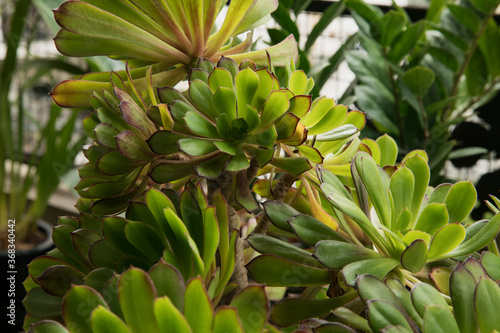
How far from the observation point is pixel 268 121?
0.93ft

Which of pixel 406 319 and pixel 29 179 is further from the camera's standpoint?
pixel 29 179

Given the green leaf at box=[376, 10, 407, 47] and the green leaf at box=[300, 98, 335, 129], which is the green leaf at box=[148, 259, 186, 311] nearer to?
the green leaf at box=[300, 98, 335, 129]

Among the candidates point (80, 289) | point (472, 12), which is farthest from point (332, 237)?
point (472, 12)

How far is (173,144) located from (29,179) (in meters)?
1.40

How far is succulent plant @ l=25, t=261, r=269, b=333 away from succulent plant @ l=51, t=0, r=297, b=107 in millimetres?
152

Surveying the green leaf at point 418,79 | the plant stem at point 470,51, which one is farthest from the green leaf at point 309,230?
the plant stem at point 470,51

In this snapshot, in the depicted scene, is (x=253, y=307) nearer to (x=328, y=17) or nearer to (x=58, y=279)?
(x=58, y=279)

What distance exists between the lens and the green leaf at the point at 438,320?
212 mm

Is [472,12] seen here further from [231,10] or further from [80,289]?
[80,289]

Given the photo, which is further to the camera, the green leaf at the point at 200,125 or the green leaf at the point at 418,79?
the green leaf at the point at 418,79

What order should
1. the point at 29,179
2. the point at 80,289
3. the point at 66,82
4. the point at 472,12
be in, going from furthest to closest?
the point at 29,179
the point at 472,12
the point at 66,82
the point at 80,289

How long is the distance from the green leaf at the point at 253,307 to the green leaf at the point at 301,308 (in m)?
0.06

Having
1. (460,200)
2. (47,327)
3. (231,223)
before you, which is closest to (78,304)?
(47,327)

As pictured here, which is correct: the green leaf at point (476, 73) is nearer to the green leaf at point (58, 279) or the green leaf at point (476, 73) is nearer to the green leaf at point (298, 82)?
the green leaf at point (298, 82)
